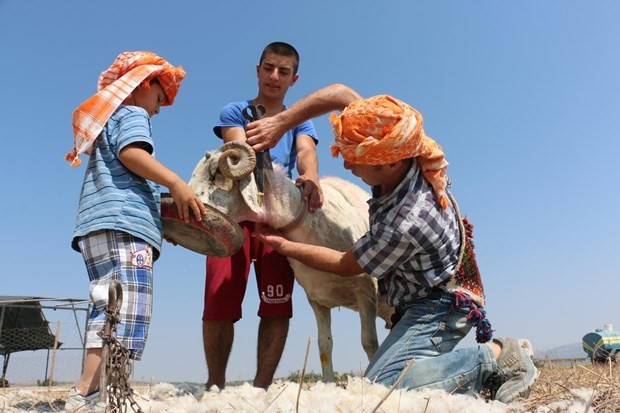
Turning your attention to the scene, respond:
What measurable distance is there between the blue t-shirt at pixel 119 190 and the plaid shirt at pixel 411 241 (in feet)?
4.04

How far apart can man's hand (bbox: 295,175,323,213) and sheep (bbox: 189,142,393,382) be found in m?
0.05

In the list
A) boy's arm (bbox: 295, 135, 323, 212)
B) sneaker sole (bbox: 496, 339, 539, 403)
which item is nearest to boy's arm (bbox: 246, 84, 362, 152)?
boy's arm (bbox: 295, 135, 323, 212)

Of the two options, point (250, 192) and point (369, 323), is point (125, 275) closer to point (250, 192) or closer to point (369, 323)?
point (250, 192)

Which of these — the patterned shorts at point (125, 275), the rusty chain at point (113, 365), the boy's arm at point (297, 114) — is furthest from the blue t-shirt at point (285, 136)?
the rusty chain at point (113, 365)

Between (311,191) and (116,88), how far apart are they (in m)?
1.67

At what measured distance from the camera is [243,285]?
4.32 metres

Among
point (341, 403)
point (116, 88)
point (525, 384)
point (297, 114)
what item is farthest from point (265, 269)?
point (341, 403)

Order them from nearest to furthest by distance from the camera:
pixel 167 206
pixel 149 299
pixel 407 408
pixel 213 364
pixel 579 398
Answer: pixel 407 408 < pixel 579 398 < pixel 149 299 < pixel 167 206 < pixel 213 364

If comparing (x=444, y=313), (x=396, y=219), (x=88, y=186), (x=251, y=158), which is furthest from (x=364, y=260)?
(x=88, y=186)

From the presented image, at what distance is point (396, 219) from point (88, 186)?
178 cm

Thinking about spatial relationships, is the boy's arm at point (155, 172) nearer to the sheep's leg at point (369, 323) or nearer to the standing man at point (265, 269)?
the standing man at point (265, 269)

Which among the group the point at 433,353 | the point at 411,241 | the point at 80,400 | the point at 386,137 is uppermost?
the point at 386,137

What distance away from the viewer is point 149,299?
3.07 metres

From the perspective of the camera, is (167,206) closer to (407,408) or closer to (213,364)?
(213,364)
